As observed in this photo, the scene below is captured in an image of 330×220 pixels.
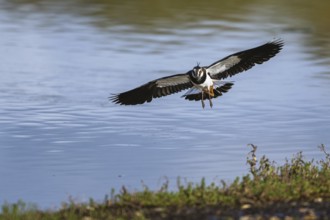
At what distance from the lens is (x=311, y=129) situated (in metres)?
14.4

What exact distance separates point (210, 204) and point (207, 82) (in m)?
4.10

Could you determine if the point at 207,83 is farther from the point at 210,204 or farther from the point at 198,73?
the point at 210,204

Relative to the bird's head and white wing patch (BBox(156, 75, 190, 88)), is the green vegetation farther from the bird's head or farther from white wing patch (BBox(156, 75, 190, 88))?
white wing patch (BBox(156, 75, 190, 88))

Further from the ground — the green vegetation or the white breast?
the white breast

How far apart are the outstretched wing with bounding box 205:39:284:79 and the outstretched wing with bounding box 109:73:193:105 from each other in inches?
15.0

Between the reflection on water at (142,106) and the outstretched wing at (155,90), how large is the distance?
1.50 feet

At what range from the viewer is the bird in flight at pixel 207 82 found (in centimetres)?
1366

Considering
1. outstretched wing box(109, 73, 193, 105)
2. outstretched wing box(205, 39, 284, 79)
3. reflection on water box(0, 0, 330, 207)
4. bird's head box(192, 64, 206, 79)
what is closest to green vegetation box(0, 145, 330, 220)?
reflection on water box(0, 0, 330, 207)

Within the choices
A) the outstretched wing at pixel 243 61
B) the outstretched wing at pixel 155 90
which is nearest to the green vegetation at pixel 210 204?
the outstretched wing at pixel 243 61

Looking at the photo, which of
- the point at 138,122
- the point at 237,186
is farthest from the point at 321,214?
the point at 138,122

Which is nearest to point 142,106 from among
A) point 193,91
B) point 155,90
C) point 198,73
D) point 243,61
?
point 155,90

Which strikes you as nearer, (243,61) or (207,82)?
(207,82)

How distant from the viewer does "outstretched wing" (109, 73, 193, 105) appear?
1384 centimetres

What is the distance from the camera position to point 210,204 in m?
9.63
